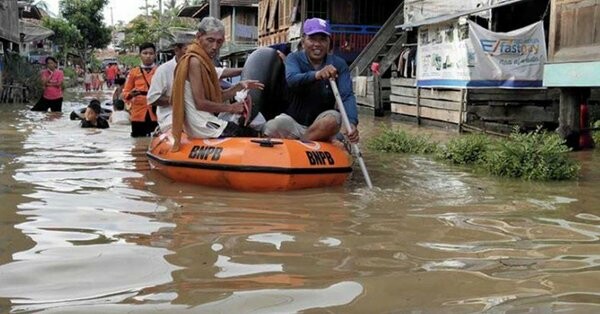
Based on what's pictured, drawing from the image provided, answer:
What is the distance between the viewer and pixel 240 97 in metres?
6.80

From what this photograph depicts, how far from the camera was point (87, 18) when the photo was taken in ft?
164

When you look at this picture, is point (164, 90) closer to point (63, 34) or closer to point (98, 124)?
point (98, 124)

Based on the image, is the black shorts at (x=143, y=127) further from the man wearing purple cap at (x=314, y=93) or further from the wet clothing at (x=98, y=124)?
the man wearing purple cap at (x=314, y=93)

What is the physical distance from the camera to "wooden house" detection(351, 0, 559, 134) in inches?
499

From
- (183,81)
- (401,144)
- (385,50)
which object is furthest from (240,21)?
(183,81)

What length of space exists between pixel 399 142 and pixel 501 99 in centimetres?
449

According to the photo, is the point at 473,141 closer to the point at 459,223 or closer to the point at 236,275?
the point at 459,223

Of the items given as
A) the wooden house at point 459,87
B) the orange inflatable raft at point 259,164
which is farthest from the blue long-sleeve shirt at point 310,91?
the wooden house at point 459,87

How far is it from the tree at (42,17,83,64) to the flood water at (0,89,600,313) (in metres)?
40.0

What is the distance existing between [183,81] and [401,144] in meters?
3.85

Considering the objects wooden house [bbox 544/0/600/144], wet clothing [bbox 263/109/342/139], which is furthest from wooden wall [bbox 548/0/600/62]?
wet clothing [bbox 263/109/342/139]

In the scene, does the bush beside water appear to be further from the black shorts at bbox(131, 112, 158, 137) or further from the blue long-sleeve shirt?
the black shorts at bbox(131, 112, 158, 137)

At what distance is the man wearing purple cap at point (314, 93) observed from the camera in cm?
624

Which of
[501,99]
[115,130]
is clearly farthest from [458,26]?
[115,130]
